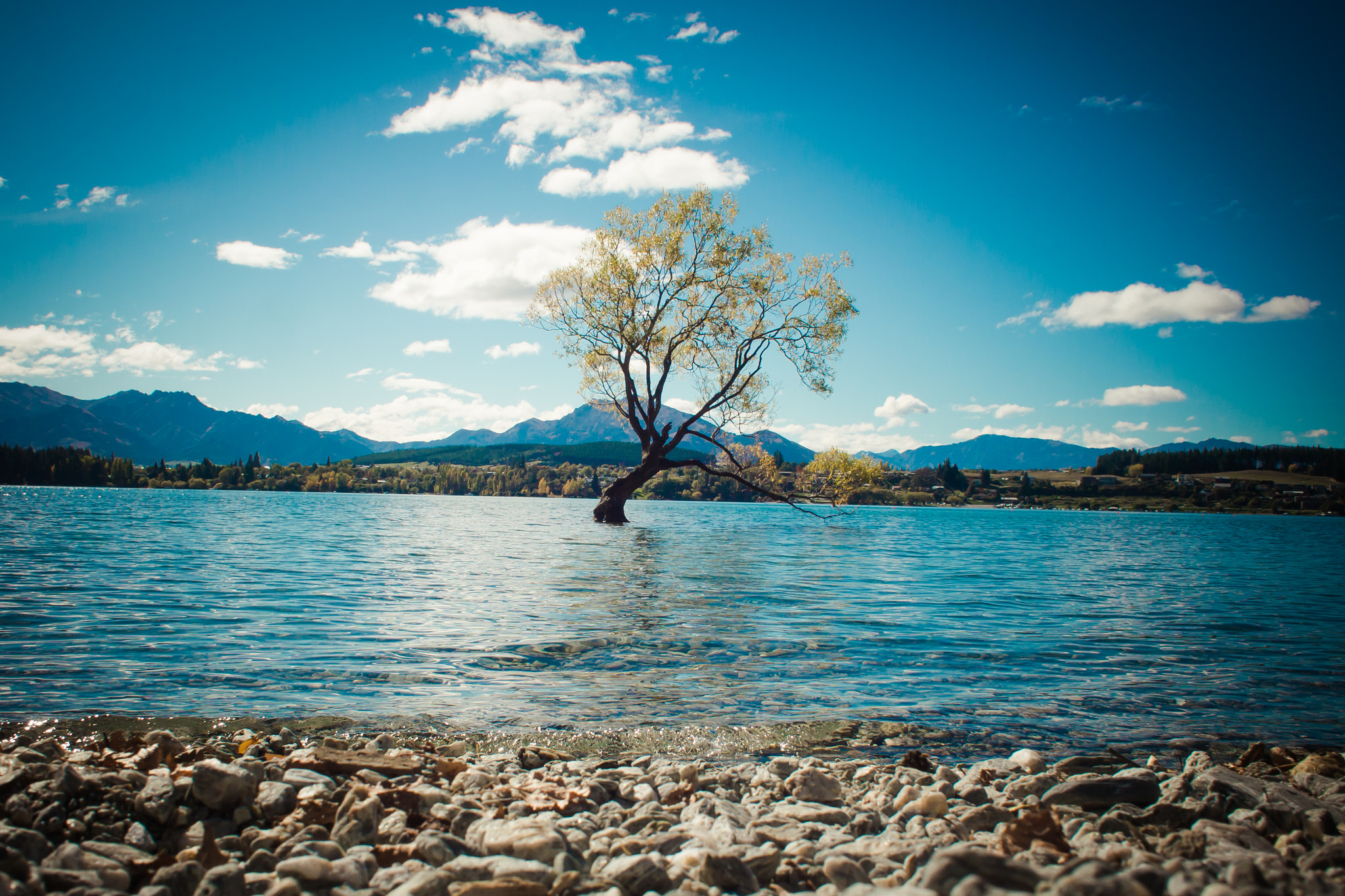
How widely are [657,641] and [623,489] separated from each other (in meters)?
33.3

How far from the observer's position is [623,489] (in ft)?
148

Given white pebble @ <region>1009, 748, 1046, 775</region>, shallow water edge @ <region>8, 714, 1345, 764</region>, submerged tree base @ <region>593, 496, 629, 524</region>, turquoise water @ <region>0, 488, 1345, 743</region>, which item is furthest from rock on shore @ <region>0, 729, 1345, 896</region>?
submerged tree base @ <region>593, 496, 629, 524</region>

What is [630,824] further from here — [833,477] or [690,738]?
[833,477]

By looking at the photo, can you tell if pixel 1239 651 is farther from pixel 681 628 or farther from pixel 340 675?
pixel 340 675

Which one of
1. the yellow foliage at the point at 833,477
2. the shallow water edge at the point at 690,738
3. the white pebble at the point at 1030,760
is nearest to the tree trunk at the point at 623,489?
the yellow foliage at the point at 833,477

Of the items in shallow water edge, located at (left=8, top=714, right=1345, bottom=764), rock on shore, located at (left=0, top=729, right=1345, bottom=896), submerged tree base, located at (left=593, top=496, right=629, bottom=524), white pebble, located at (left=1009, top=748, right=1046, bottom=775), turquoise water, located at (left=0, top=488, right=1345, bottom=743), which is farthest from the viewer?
submerged tree base, located at (left=593, top=496, right=629, bottom=524)

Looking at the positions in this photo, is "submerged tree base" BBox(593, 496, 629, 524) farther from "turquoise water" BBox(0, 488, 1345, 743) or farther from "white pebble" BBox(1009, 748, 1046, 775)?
"white pebble" BBox(1009, 748, 1046, 775)

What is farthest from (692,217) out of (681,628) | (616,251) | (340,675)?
(340,675)

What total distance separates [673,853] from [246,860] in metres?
3.00

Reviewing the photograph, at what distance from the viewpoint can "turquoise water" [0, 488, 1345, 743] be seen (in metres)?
8.53

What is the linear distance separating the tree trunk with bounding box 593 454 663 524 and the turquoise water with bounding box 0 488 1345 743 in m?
15.5

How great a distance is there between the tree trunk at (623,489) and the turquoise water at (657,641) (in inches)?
611

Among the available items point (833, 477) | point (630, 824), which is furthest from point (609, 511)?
point (630, 824)

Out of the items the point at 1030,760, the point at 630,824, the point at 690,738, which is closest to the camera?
the point at 630,824
